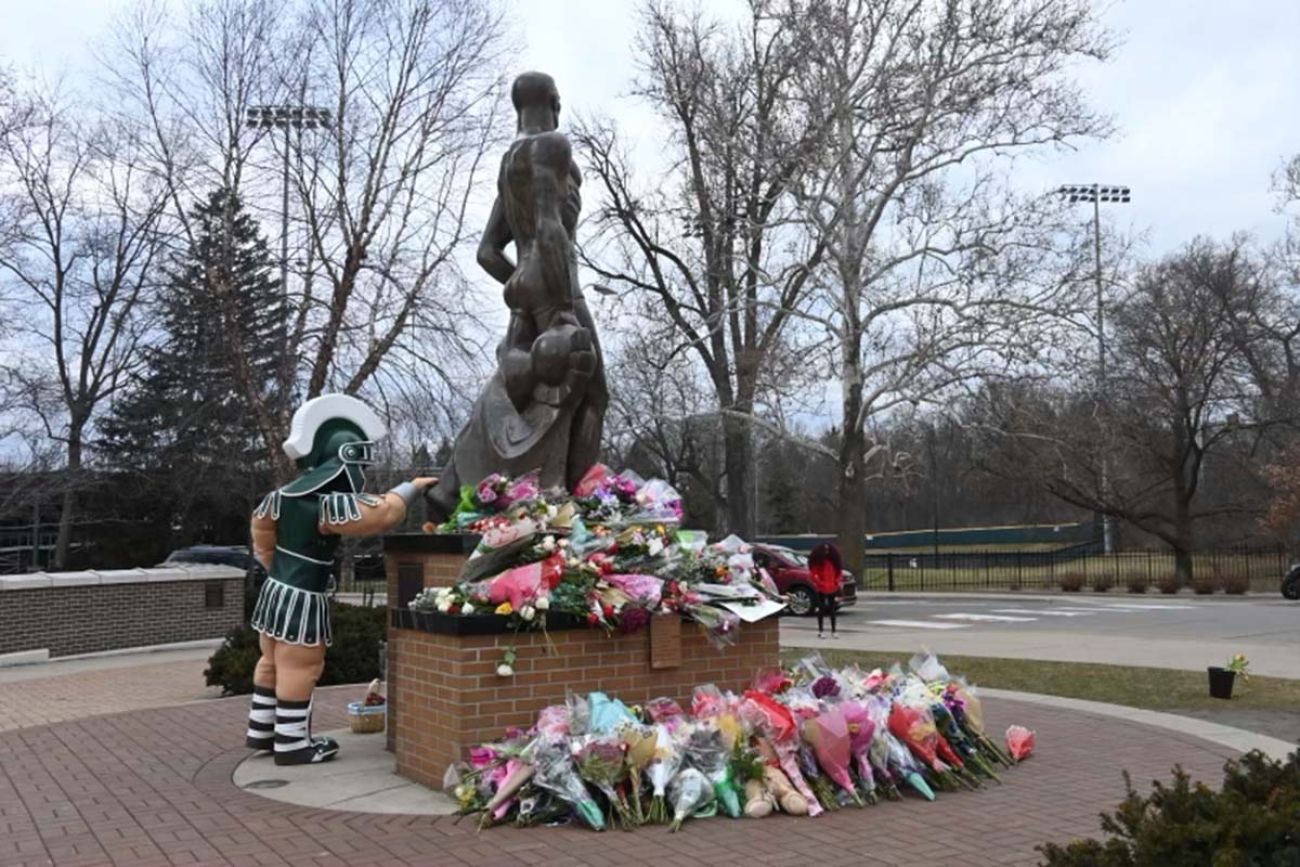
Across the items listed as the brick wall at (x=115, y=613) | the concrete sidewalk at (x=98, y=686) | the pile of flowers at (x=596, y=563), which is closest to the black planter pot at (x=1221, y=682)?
the pile of flowers at (x=596, y=563)

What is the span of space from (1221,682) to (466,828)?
7821mm

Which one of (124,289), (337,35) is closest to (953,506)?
(124,289)

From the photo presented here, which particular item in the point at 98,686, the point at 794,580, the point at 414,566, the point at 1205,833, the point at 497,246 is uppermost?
the point at 497,246

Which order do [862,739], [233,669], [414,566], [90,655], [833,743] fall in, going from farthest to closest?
[90,655], [233,669], [414,566], [862,739], [833,743]

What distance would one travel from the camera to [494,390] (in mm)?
Answer: 8094

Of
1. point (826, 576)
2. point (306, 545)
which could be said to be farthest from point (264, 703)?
point (826, 576)

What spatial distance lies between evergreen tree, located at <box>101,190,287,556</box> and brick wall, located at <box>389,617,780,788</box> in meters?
13.7

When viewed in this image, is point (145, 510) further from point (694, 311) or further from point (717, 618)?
point (717, 618)

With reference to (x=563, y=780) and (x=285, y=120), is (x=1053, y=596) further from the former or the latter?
(x=563, y=780)

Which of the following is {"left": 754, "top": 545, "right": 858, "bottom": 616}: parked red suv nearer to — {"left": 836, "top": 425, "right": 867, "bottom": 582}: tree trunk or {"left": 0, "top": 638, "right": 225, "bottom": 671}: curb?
{"left": 836, "top": 425, "right": 867, "bottom": 582}: tree trunk

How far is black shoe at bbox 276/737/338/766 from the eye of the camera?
7301 mm

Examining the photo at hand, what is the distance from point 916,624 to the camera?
2041cm

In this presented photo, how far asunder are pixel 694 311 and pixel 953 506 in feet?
182

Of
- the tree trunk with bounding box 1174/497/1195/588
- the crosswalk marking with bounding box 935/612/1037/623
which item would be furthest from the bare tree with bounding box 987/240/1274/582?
the crosswalk marking with bounding box 935/612/1037/623
